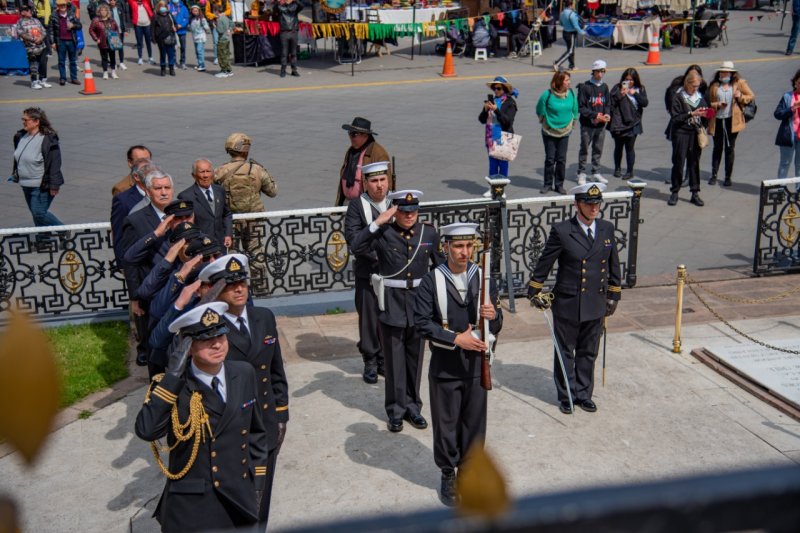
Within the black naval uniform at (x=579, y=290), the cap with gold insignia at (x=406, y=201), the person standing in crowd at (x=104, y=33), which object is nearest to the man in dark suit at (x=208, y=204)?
the cap with gold insignia at (x=406, y=201)

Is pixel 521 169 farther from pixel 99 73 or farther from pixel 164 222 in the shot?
pixel 99 73

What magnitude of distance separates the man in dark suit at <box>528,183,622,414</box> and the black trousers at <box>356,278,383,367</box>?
142 centimetres

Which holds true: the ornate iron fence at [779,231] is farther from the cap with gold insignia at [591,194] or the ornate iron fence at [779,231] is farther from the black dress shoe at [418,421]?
the black dress shoe at [418,421]

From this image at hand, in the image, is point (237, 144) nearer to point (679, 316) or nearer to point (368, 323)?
point (368, 323)

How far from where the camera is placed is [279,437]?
5824 mm

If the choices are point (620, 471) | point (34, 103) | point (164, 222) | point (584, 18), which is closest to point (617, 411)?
point (620, 471)

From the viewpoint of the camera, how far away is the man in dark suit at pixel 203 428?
16.0ft

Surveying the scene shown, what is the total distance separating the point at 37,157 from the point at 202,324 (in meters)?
7.52

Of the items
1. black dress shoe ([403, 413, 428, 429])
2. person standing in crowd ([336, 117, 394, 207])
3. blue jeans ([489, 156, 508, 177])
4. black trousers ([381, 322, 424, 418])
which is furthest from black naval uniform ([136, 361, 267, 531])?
blue jeans ([489, 156, 508, 177])

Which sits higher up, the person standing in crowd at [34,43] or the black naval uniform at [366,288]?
the person standing in crowd at [34,43]

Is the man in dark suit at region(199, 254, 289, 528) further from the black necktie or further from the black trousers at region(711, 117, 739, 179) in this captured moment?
the black trousers at region(711, 117, 739, 179)

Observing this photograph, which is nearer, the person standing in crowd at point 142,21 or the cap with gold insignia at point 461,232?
the cap with gold insignia at point 461,232

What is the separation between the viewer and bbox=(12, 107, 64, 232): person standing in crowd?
1141 cm

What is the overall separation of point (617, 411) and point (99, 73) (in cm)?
2050
